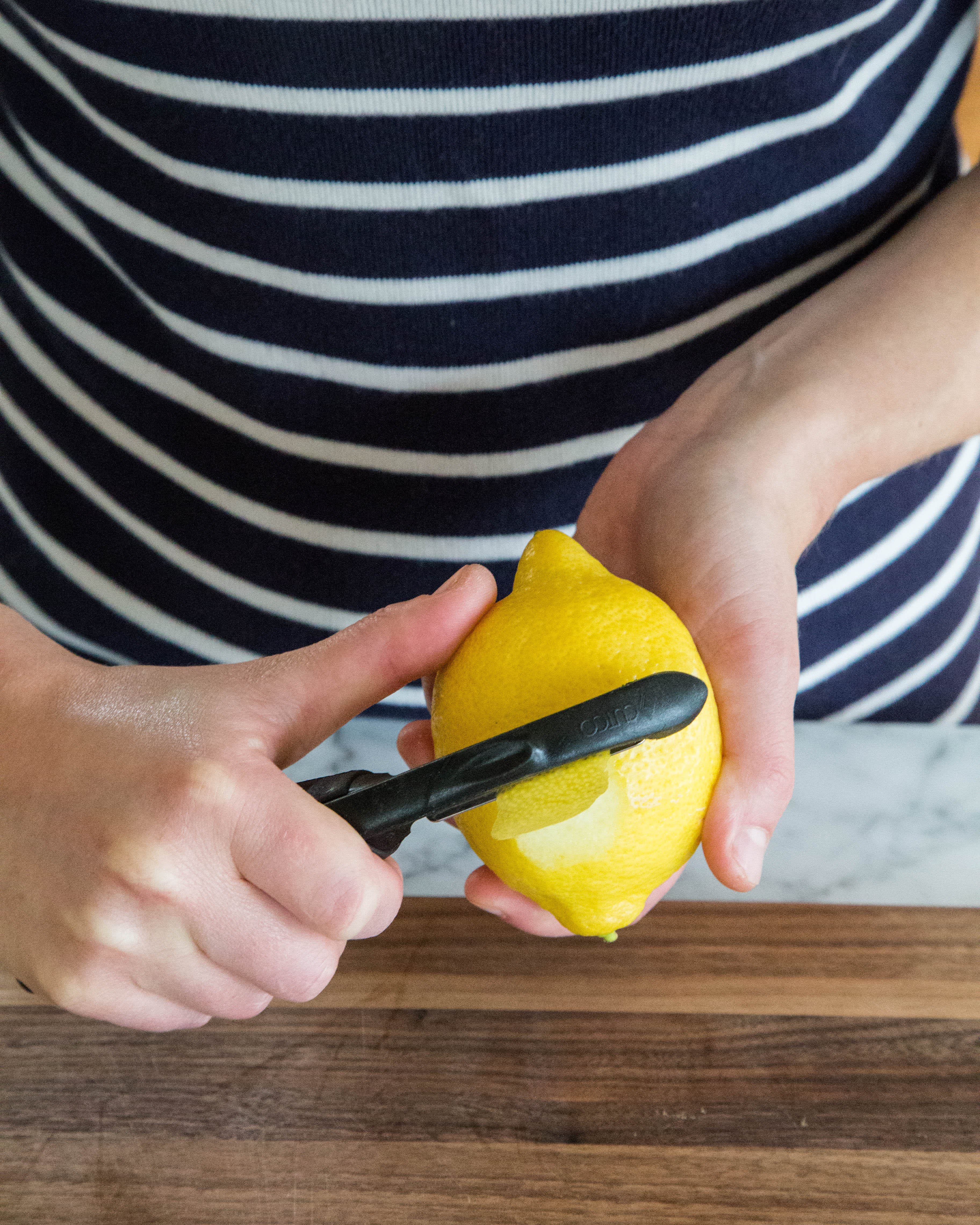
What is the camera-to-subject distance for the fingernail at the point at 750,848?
64cm

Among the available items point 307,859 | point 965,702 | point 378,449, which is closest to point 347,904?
point 307,859

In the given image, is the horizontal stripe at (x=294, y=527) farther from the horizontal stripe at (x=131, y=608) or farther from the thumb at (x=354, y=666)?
the thumb at (x=354, y=666)

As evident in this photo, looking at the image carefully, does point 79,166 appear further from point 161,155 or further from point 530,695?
point 530,695

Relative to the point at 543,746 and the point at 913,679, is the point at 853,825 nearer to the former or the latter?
the point at 913,679

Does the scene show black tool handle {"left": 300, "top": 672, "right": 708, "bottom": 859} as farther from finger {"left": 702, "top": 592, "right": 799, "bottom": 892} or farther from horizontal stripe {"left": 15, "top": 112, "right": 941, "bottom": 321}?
horizontal stripe {"left": 15, "top": 112, "right": 941, "bottom": 321}

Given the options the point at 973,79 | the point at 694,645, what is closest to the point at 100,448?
the point at 694,645

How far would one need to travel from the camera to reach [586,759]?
1.88ft

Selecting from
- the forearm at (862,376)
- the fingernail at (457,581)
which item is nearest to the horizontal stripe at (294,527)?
the forearm at (862,376)

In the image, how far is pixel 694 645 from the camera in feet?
2.22

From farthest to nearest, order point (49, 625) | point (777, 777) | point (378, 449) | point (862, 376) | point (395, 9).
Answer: point (49, 625)
point (378, 449)
point (862, 376)
point (395, 9)
point (777, 777)

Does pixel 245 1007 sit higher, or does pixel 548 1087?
pixel 245 1007

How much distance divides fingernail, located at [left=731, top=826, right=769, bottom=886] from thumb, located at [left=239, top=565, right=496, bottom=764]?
0.23 meters

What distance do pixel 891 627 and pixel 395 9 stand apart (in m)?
0.81

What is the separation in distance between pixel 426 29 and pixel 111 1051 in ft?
2.86
